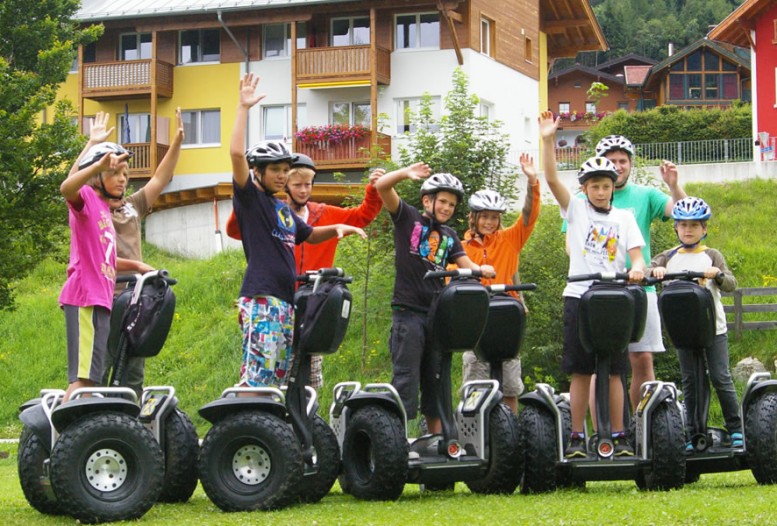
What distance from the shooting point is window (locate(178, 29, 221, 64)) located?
40938mm

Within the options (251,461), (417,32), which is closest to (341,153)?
(417,32)

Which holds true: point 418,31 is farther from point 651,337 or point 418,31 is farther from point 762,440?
point 762,440

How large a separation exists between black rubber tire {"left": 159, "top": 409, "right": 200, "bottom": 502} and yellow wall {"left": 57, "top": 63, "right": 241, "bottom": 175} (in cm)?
3272

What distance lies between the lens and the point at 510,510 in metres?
6.87

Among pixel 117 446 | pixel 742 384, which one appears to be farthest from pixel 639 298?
pixel 742 384

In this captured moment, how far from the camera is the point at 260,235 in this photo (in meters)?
7.64

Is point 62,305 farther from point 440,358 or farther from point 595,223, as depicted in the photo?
point 595,223

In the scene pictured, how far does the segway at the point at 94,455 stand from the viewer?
263 inches

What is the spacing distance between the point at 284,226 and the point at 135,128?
34.8 meters

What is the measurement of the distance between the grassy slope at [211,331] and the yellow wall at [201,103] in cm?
1040

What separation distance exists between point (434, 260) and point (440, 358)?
25.3 inches

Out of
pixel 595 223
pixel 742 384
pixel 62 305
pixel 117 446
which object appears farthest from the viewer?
pixel 742 384

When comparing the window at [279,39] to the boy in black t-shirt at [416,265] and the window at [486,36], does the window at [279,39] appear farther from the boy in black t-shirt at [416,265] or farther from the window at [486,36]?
the boy in black t-shirt at [416,265]

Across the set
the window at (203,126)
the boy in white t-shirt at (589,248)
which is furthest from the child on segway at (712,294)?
the window at (203,126)
